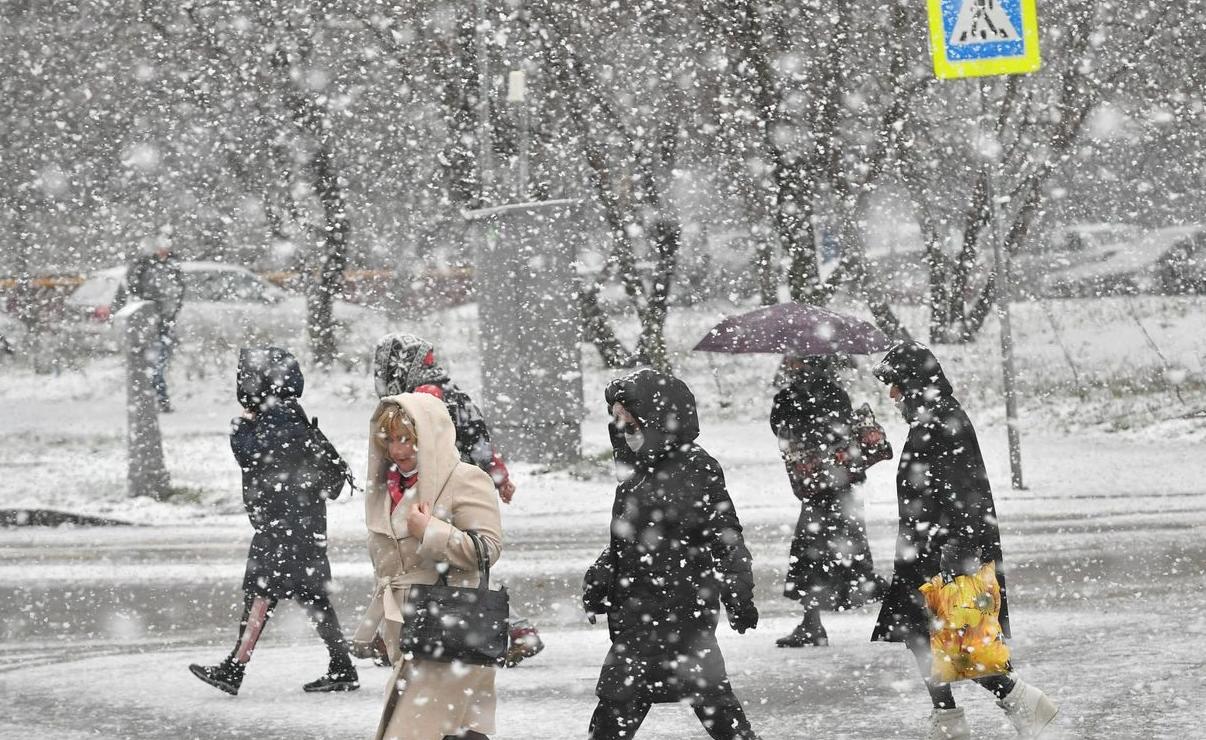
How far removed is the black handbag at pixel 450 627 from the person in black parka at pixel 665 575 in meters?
0.44

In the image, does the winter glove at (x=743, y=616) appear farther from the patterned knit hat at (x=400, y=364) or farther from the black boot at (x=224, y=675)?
the black boot at (x=224, y=675)

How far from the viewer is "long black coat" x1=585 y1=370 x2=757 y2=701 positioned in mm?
5246

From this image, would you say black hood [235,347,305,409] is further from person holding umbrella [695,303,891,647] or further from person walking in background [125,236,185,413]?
person walking in background [125,236,185,413]

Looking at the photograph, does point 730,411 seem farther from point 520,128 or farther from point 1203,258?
point 1203,258

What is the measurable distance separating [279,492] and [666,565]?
251cm

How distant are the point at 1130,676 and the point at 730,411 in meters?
12.9

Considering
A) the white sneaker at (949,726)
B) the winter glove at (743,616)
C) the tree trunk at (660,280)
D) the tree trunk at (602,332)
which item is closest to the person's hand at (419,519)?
the winter glove at (743,616)

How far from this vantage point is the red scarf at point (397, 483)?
5281 mm

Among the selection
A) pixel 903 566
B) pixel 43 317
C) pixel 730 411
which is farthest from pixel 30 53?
pixel 903 566

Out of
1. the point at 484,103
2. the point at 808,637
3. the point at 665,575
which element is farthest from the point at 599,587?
the point at 484,103

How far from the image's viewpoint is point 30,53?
73.8ft

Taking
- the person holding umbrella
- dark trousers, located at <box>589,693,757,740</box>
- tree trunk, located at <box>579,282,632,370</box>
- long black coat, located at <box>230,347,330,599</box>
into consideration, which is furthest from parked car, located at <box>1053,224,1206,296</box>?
dark trousers, located at <box>589,693,757,740</box>

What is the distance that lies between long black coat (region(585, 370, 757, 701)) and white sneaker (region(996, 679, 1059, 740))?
1216 millimetres

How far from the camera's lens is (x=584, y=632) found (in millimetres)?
8445
